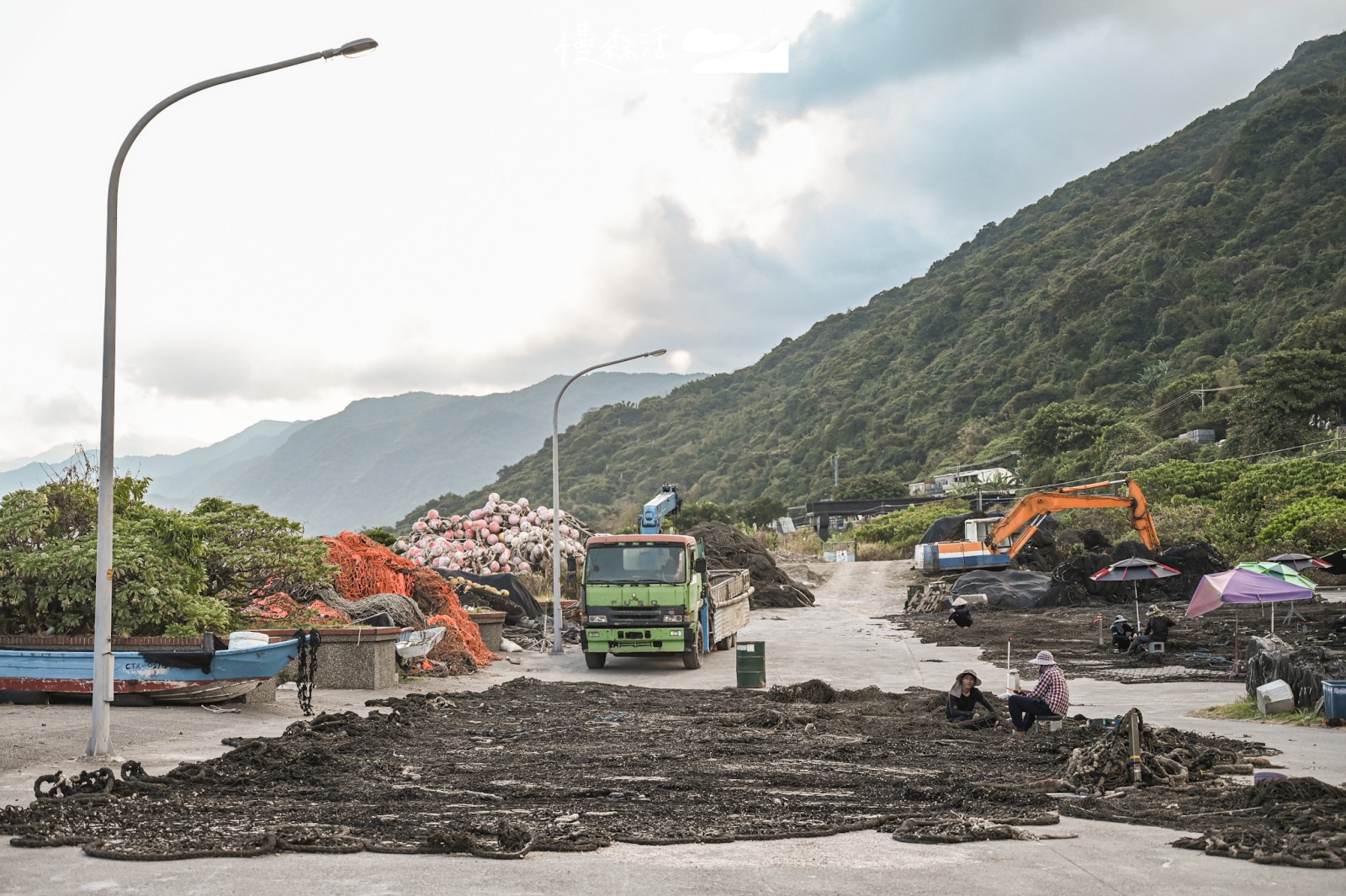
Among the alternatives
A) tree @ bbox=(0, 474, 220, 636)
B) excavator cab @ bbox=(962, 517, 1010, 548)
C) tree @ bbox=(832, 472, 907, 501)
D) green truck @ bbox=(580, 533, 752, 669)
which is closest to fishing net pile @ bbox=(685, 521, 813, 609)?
excavator cab @ bbox=(962, 517, 1010, 548)

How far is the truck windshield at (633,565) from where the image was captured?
25.0m

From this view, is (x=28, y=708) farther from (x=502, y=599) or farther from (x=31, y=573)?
(x=502, y=599)

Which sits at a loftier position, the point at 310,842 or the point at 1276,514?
the point at 1276,514

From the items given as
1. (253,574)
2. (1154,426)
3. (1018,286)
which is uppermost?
(1018,286)

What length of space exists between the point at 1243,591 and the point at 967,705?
7.19 metres

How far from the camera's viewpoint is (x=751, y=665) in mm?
21562

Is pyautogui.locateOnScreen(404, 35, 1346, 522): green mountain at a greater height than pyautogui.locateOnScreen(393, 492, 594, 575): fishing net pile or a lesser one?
greater

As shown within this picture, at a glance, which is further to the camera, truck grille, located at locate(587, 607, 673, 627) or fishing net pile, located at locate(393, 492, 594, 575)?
fishing net pile, located at locate(393, 492, 594, 575)

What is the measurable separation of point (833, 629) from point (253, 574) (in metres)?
20.2

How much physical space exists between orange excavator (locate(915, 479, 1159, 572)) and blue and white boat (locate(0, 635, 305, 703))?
32762mm

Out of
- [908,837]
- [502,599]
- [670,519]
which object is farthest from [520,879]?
[670,519]

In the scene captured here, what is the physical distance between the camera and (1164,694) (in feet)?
63.5

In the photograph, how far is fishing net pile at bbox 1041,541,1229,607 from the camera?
37.7 m

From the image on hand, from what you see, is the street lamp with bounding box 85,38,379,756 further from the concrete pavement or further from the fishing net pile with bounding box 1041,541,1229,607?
the fishing net pile with bounding box 1041,541,1229,607
